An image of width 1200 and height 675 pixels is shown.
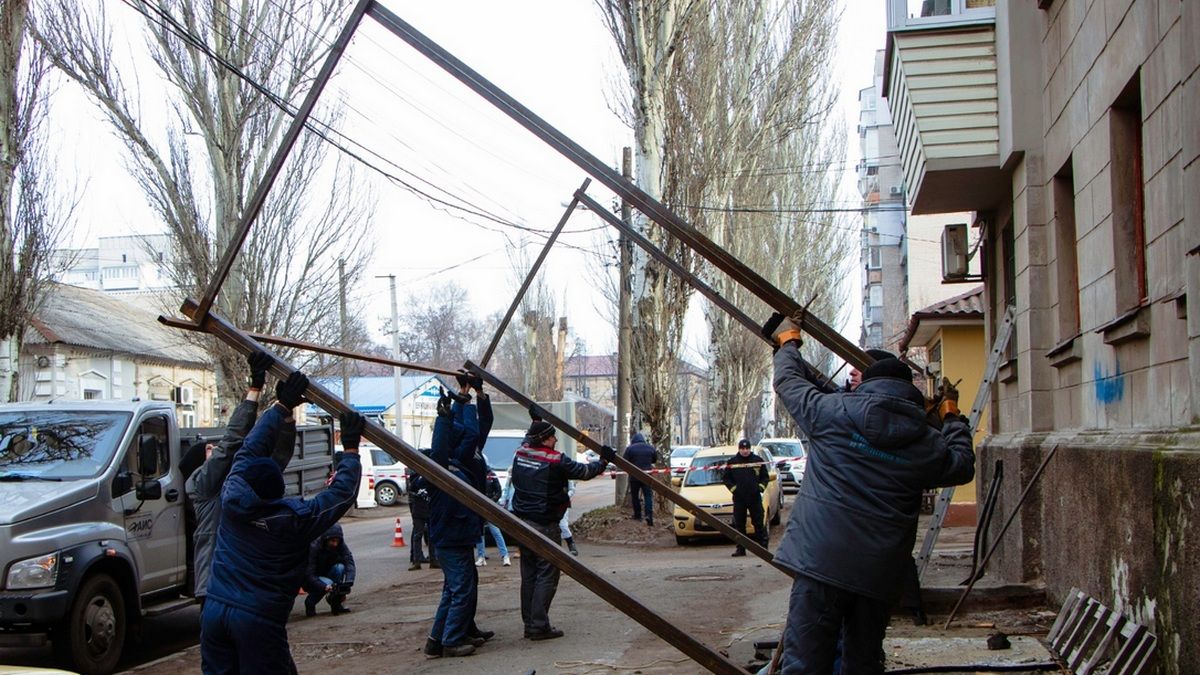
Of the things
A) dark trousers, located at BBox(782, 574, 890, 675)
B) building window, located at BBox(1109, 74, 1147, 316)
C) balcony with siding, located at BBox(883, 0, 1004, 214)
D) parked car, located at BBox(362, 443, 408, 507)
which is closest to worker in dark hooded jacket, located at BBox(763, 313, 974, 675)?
dark trousers, located at BBox(782, 574, 890, 675)

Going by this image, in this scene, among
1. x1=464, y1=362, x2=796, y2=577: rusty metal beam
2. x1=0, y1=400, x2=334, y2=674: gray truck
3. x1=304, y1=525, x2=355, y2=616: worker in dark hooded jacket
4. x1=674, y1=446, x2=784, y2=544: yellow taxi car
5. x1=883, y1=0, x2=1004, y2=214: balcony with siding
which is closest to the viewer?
x1=464, y1=362, x2=796, y2=577: rusty metal beam

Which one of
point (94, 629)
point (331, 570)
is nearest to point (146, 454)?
point (94, 629)

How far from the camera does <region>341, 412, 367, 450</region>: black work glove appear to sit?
5.41 metres

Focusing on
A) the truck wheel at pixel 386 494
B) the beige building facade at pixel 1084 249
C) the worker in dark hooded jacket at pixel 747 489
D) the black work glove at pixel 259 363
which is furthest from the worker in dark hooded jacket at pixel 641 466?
the black work glove at pixel 259 363

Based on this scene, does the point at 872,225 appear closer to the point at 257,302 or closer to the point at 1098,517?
the point at 257,302

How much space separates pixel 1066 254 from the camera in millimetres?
9023

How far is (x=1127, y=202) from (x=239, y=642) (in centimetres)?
604

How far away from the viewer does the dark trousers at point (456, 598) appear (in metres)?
8.40

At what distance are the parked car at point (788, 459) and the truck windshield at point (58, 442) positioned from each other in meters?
22.5

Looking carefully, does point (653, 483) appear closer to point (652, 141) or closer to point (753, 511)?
point (753, 511)

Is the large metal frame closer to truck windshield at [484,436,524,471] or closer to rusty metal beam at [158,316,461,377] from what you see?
rusty metal beam at [158,316,461,377]

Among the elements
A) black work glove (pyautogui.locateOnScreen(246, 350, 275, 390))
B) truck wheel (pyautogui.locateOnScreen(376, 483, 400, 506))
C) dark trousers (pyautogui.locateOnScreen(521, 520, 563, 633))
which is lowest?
truck wheel (pyautogui.locateOnScreen(376, 483, 400, 506))

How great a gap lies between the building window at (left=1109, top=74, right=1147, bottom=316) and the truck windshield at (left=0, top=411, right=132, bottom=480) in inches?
310

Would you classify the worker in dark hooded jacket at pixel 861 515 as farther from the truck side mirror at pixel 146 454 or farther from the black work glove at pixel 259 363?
the truck side mirror at pixel 146 454
